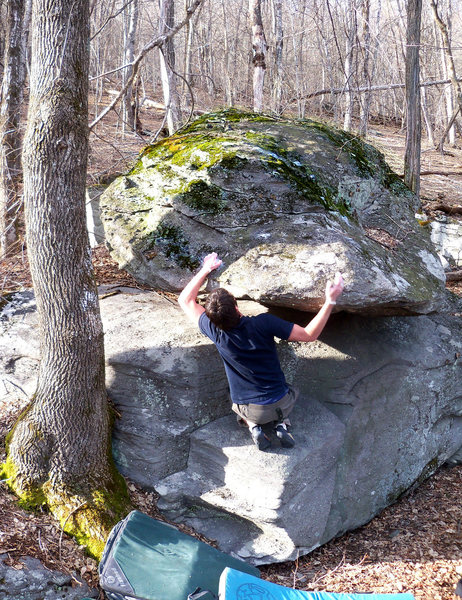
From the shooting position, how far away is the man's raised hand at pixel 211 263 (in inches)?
180

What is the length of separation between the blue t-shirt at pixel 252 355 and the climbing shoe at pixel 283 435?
0.80 feet

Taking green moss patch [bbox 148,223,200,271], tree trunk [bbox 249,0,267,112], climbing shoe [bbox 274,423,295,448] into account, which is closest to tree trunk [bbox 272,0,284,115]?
tree trunk [bbox 249,0,267,112]

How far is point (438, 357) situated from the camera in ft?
18.8

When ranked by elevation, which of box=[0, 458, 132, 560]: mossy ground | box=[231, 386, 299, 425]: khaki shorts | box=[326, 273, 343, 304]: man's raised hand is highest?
box=[326, 273, 343, 304]: man's raised hand

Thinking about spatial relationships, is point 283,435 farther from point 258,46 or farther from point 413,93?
point 258,46

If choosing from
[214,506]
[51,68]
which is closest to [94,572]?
[214,506]

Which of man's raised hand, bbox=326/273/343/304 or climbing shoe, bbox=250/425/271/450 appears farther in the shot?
climbing shoe, bbox=250/425/271/450

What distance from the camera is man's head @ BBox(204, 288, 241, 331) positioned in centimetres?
404

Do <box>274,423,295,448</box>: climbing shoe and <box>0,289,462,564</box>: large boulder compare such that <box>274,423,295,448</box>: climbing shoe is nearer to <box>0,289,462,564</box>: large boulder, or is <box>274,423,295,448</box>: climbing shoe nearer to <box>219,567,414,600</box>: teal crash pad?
<box>0,289,462,564</box>: large boulder

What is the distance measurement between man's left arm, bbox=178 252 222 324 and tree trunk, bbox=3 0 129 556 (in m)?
0.75

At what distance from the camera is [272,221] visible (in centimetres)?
492

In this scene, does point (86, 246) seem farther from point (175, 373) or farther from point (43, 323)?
point (175, 373)

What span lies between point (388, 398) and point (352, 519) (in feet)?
3.90

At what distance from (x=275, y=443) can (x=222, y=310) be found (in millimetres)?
1309
